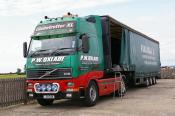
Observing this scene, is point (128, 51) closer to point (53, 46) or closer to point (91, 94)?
point (91, 94)

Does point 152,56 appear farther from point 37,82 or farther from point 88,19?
point 37,82

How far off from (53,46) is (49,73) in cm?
101

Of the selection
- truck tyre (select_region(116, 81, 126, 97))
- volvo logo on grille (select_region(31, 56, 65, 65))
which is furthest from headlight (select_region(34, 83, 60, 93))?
truck tyre (select_region(116, 81, 126, 97))

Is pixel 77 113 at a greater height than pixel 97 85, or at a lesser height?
lesser

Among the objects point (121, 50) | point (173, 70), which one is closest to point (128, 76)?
point (121, 50)

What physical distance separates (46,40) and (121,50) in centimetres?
568

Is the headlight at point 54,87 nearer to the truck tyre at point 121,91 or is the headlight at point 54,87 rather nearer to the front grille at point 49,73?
the front grille at point 49,73

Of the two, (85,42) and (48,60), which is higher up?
(85,42)

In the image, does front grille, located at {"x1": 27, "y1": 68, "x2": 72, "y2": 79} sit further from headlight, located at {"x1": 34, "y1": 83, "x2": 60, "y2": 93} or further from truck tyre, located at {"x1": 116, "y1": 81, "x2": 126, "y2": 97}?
truck tyre, located at {"x1": 116, "y1": 81, "x2": 126, "y2": 97}

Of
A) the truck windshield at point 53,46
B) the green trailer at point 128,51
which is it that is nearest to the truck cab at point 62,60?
the truck windshield at point 53,46

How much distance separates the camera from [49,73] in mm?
13531

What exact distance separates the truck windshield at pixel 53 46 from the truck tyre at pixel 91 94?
67.0 inches

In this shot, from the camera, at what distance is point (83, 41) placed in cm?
1329

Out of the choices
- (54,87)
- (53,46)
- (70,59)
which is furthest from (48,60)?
(54,87)
